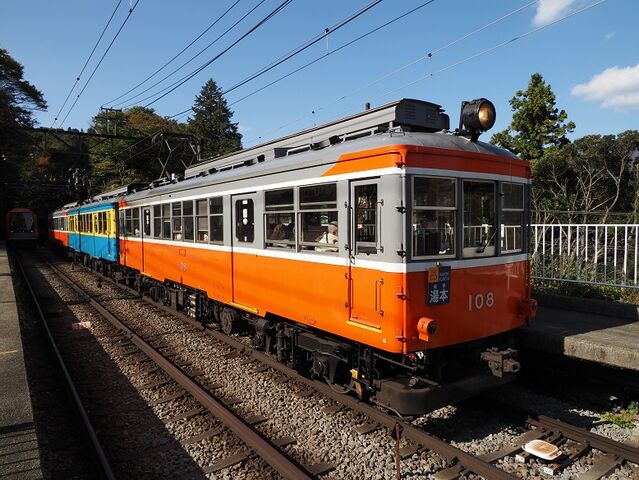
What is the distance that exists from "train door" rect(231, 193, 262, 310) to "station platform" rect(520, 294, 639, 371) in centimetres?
405

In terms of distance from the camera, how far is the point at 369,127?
20.6ft

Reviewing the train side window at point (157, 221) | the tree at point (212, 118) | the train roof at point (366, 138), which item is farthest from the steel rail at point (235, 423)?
the tree at point (212, 118)

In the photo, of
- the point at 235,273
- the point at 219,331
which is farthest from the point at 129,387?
the point at 219,331

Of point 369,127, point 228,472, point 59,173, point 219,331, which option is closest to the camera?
point 228,472

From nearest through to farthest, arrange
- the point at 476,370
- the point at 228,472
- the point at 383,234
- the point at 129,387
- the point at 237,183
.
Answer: the point at 228,472 < the point at 383,234 < the point at 476,370 < the point at 129,387 < the point at 237,183

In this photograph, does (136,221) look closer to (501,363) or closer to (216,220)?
(216,220)

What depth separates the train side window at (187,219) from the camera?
9.81 meters

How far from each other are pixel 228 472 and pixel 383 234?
111 inches

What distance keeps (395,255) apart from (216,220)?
4638 millimetres

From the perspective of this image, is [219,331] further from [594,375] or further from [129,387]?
[594,375]

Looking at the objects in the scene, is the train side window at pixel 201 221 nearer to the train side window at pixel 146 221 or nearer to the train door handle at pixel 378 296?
the train side window at pixel 146 221

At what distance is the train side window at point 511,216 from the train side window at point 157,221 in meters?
8.51

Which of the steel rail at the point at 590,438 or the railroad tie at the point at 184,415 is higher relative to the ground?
the steel rail at the point at 590,438

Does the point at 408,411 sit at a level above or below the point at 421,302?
below
